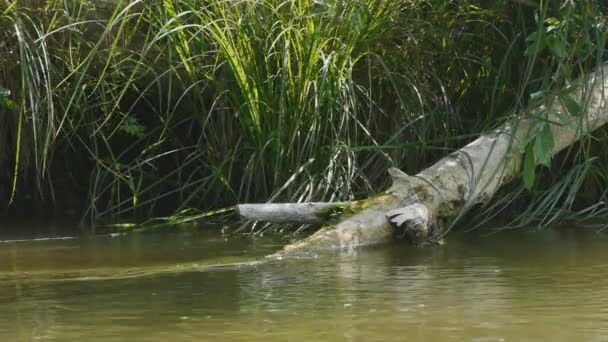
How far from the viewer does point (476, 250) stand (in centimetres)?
449

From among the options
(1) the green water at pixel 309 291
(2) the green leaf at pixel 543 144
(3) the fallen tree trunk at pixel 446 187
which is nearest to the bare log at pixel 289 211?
(3) the fallen tree trunk at pixel 446 187

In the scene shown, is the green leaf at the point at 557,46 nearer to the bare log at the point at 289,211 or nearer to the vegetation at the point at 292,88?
the vegetation at the point at 292,88

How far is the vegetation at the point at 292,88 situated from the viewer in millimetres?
4996

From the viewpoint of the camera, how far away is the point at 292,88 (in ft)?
16.5

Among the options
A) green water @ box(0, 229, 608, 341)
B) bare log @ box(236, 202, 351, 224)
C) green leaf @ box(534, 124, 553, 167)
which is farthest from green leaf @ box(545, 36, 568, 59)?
bare log @ box(236, 202, 351, 224)

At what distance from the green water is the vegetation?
48cm

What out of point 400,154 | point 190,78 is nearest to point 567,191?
point 400,154

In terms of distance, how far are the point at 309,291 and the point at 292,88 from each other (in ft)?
5.58

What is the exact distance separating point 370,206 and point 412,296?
1.28 metres

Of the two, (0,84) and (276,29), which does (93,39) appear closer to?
(0,84)

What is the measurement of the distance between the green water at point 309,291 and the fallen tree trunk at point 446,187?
103mm

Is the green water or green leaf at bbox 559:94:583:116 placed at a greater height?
green leaf at bbox 559:94:583:116

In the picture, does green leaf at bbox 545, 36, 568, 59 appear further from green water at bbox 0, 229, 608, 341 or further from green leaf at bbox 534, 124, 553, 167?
green water at bbox 0, 229, 608, 341

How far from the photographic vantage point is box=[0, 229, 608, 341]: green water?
2.88 m
